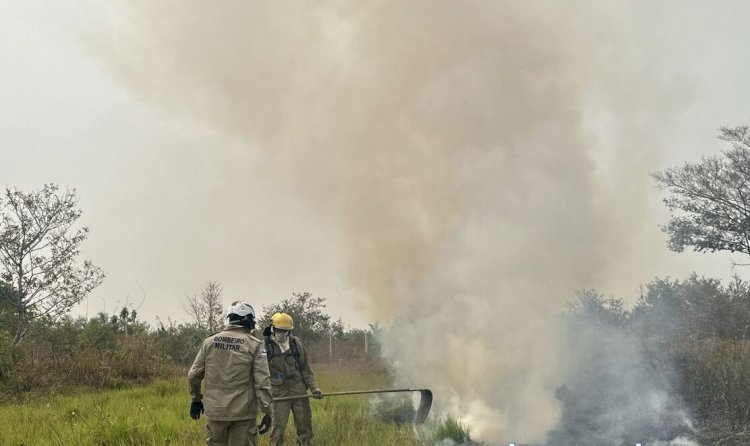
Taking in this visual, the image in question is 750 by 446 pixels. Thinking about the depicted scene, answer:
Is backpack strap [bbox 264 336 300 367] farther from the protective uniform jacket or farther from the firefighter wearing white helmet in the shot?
the firefighter wearing white helmet

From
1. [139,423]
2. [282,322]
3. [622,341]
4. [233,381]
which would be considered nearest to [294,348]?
[282,322]

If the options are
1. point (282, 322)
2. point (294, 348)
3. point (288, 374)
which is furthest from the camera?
point (294, 348)

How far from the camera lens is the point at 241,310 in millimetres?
5852

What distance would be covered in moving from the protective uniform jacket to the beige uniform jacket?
229 cm

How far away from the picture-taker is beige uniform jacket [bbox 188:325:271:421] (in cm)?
567

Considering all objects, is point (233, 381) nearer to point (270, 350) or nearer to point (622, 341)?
point (270, 350)

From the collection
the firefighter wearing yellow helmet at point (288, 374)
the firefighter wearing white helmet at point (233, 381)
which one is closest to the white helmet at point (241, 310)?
the firefighter wearing white helmet at point (233, 381)

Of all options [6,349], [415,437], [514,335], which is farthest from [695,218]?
[6,349]

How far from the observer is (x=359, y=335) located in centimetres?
3017

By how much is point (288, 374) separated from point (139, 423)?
97.5 inches

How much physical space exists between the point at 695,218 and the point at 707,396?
9.97m

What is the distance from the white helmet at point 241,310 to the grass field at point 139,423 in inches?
105

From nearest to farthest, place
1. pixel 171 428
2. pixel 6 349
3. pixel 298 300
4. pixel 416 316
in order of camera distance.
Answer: pixel 171 428 → pixel 416 316 → pixel 6 349 → pixel 298 300

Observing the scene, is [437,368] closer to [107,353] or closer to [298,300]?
[107,353]
